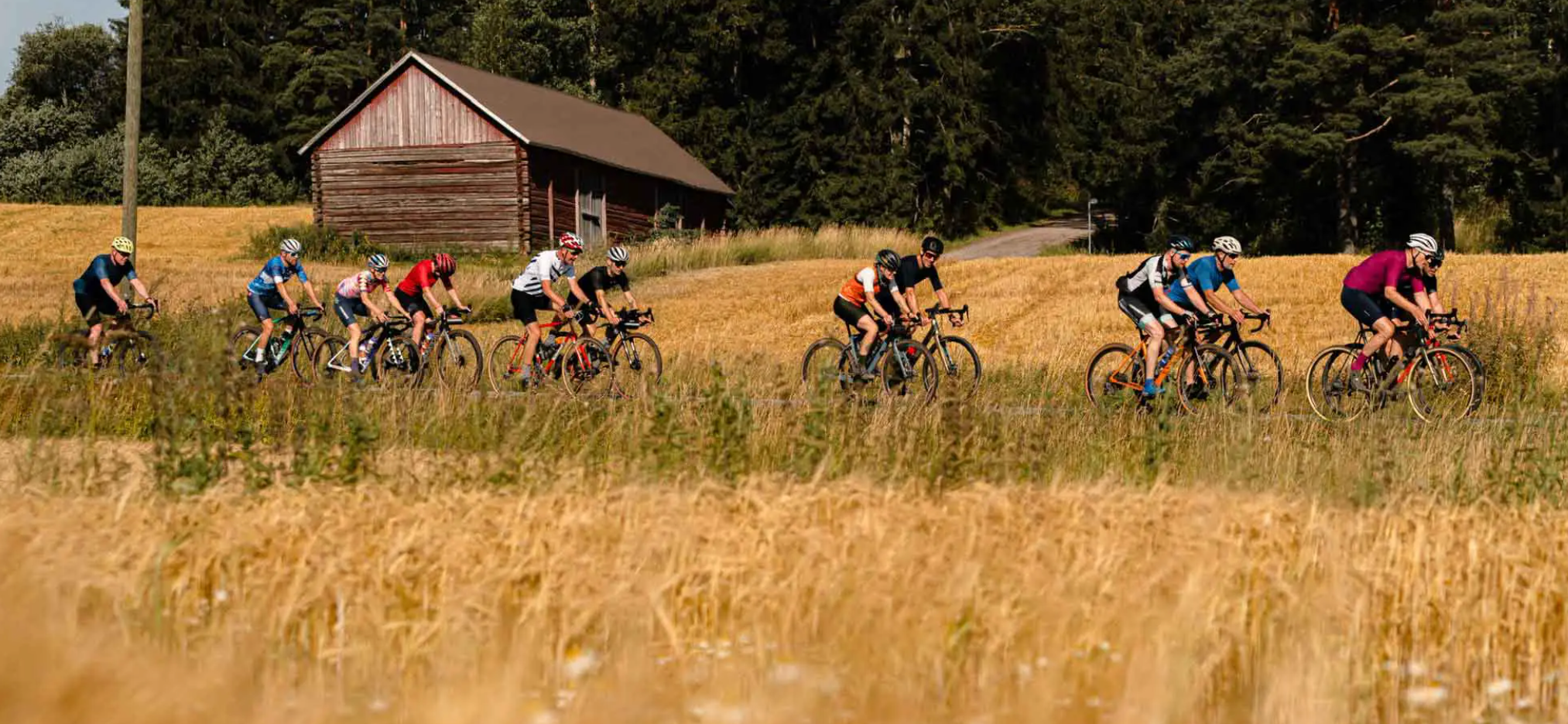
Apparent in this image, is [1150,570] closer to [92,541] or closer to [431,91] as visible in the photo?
[92,541]

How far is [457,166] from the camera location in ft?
149

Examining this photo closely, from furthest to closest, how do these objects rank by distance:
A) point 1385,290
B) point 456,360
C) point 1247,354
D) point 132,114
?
point 132,114, point 456,360, point 1247,354, point 1385,290

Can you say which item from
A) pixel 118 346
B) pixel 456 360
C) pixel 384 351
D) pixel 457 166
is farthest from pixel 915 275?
pixel 457 166

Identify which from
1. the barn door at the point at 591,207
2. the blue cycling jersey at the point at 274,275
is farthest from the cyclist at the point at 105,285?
the barn door at the point at 591,207

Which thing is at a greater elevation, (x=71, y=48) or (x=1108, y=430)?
(x=71, y=48)

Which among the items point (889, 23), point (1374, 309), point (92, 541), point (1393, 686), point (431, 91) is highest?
point (889, 23)

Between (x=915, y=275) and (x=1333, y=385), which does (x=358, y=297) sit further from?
(x=1333, y=385)

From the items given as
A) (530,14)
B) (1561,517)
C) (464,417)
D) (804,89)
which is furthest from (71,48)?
(1561,517)

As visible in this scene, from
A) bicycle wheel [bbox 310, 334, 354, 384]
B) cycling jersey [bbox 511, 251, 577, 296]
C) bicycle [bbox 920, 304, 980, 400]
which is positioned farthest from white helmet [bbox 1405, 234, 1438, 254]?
bicycle wheel [bbox 310, 334, 354, 384]

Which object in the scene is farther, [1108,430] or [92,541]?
[1108,430]

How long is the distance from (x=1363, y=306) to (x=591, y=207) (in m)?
35.8

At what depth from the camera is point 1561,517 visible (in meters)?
7.99

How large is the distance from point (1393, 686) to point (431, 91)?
42.4m

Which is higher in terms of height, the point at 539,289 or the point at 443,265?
the point at 443,265
